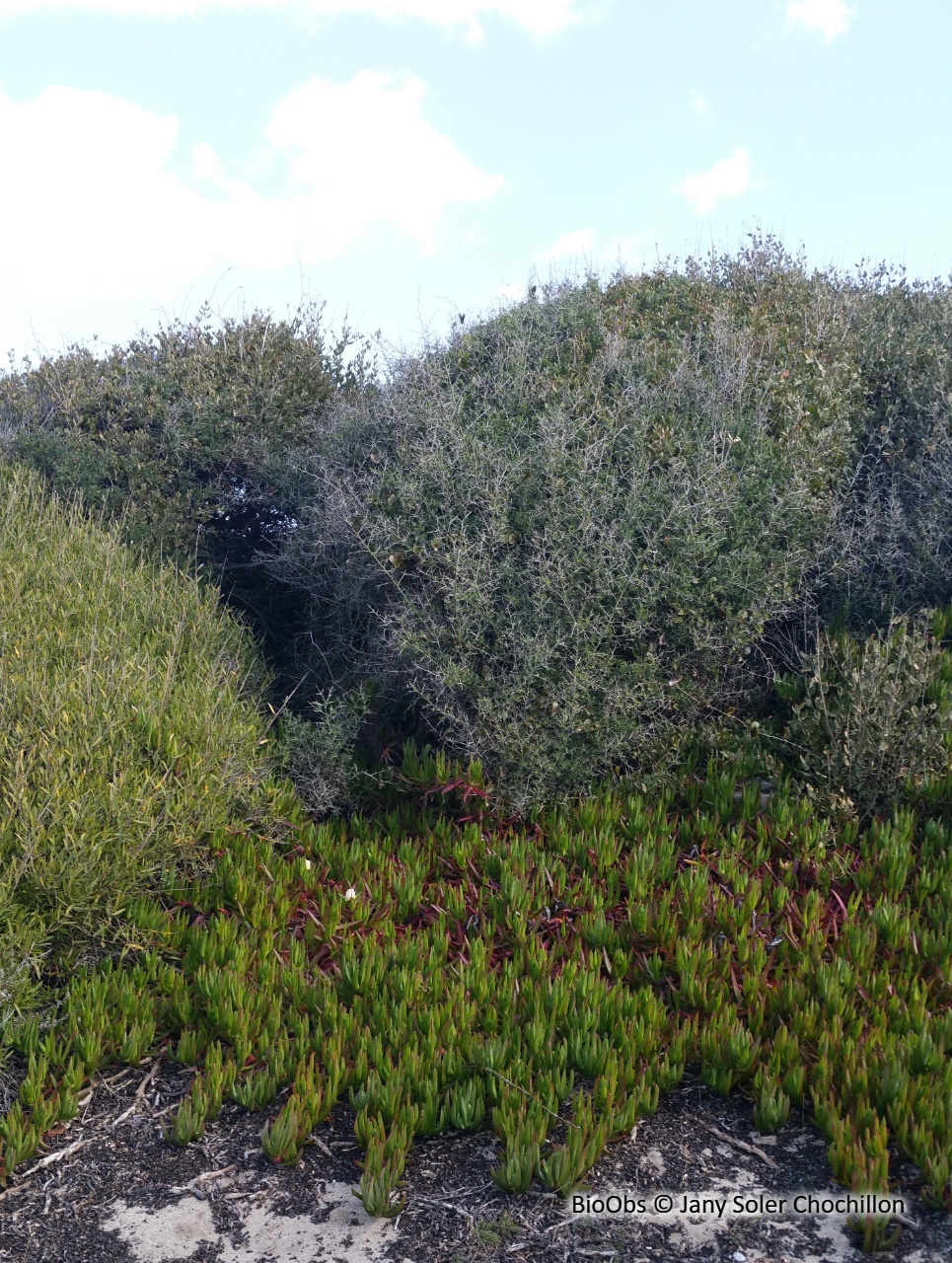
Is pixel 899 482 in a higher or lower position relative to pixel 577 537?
higher

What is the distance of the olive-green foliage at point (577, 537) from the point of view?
623cm

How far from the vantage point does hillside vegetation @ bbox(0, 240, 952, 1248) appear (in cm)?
439

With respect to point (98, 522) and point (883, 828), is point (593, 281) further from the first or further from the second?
point (883, 828)

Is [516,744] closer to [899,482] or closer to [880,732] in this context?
[880,732]

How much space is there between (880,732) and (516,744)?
6.64ft

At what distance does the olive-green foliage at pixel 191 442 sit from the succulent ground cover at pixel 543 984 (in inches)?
144

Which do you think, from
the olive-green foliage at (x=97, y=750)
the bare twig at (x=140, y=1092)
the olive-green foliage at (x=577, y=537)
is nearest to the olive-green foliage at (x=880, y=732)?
the olive-green foliage at (x=577, y=537)

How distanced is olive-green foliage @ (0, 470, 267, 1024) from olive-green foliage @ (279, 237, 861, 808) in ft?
3.66

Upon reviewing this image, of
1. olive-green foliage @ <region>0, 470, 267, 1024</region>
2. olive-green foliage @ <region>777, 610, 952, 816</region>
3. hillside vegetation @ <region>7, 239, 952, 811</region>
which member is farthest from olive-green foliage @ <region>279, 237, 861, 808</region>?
olive-green foliage @ <region>0, 470, 267, 1024</region>

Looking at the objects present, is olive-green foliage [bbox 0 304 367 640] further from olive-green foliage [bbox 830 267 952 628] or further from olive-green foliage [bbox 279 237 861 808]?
olive-green foliage [bbox 830 267 952 628]

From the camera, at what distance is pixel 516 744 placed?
6121 millimetres

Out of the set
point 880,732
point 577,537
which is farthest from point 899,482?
point 577,537

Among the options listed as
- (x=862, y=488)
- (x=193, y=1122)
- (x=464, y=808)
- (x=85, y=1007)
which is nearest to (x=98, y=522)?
(x=464, y=808)

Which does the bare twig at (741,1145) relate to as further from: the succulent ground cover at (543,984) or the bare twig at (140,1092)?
the bare twig at (140,1092)
